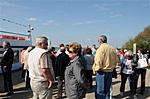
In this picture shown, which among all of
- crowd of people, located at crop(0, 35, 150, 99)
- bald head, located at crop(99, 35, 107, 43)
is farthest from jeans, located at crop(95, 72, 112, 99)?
bald head, located at crop(99, 35, 107, 43)

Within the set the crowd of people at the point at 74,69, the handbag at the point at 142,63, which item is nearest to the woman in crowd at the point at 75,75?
the crowd of people at the point at 74,69

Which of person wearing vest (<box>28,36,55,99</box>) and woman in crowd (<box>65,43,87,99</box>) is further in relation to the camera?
person wearing vest (<box>28,36,55,99</box>)

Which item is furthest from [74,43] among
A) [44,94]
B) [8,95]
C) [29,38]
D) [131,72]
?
[29,38]

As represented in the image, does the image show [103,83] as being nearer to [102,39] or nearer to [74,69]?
[102,39]

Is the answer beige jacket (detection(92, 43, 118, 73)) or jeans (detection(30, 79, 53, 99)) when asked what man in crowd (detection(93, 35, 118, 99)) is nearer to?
beige jacket (detection(92, 43, 118, 73))

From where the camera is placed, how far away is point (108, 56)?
7820 millimetres

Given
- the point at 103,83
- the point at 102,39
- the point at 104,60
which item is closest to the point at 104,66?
the point at 104,60

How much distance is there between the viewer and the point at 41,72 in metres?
6.27

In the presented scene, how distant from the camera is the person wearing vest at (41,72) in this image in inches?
245

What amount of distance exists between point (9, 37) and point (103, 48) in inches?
571

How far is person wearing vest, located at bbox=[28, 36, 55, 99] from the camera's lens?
20.4ft

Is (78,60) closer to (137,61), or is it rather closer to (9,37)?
(137,61)

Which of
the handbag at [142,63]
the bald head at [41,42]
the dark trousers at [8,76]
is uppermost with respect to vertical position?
the bald head at [41,42]

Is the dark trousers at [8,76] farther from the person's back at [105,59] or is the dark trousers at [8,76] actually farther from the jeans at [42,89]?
the jeans at [42,89]
